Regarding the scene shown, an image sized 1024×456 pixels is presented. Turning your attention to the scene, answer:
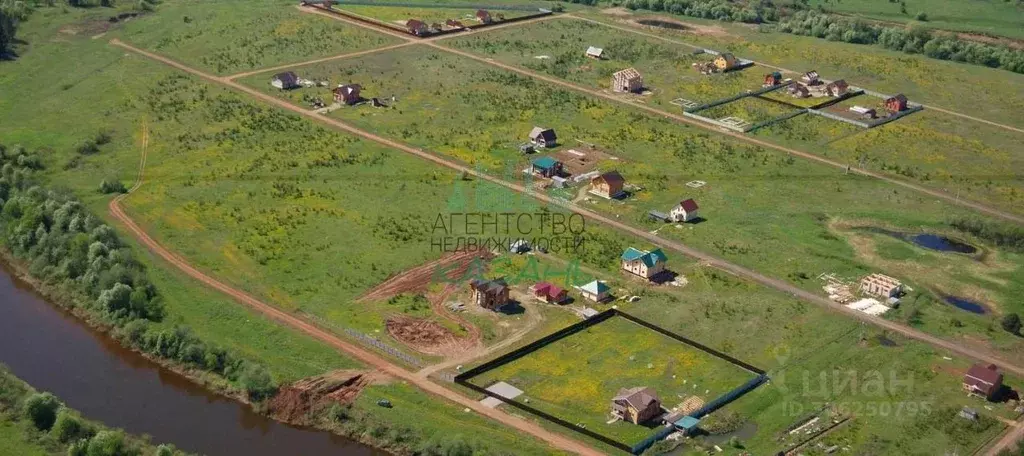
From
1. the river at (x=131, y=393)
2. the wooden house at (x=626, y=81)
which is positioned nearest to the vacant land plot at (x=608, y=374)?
the river at (x=131, y=393)

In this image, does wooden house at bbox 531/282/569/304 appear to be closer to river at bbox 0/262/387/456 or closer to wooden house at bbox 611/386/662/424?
wooden house at bbox 611/386/662/424

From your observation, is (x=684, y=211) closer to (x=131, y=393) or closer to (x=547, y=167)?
(x=547, y=167)

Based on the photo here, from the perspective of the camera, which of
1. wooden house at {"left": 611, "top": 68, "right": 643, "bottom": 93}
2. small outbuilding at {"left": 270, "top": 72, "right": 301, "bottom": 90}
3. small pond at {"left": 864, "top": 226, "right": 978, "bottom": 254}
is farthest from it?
wooden house at {"left": 611, "top": 68, "right": 643, "bottom": 93}

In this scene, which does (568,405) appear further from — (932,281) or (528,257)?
(932,281)

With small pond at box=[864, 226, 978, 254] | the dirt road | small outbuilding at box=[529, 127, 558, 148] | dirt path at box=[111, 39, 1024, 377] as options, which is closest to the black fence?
the dirt road

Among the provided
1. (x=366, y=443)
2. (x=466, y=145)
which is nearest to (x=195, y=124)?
(x=466, y=145)

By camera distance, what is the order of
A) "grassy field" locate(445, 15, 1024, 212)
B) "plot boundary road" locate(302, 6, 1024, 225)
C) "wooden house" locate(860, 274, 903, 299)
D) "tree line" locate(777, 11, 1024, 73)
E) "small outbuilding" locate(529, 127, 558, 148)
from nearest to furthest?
"wooden house" locate(860, 274, 903, 299) < "plot boundary road" locate(302, 6, 1024, 225) < "grassy field" locate(445, 15, 1024, 212) < "small outbuilding" locate(529, 127, 558, 148) < "tree line" locate(777, 11, 1024, 73)

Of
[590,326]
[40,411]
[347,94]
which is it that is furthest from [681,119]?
[40,411]
